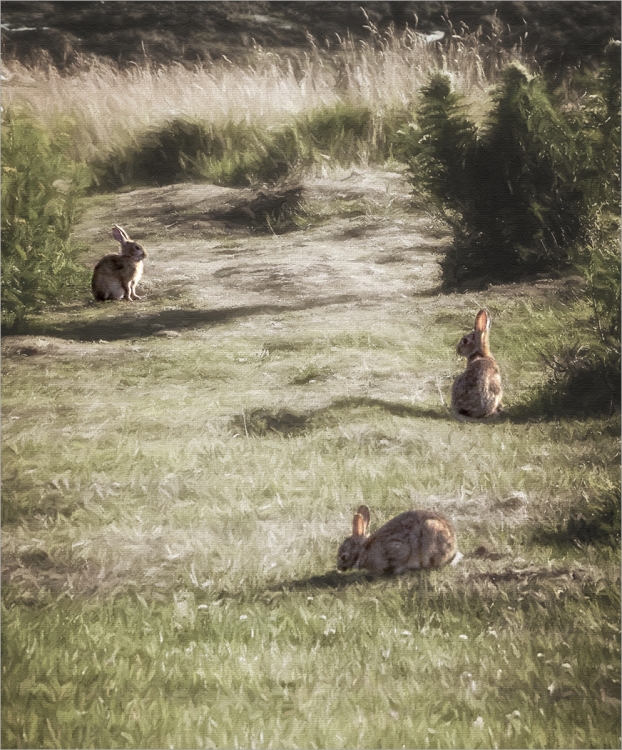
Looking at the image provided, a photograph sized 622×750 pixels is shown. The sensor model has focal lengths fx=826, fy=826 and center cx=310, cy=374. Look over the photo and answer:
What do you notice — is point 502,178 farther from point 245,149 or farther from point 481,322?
point 245,149

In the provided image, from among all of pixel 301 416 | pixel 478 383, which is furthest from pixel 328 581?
pixel 478 383

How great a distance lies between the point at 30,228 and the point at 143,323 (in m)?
0.60

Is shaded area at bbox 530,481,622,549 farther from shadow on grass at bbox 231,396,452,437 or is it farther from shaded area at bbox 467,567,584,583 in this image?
shadow on grass at bbox 231,396,452,437

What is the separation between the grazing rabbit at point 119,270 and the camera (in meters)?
3.33

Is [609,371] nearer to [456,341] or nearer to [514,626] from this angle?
[456,341]

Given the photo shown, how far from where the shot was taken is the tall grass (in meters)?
3.37

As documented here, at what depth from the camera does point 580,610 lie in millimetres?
3021

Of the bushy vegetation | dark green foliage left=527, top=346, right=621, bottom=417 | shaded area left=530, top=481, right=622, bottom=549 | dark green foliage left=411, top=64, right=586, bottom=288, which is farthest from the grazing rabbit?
shaded area left=530, top=481, right=622, bottom=549

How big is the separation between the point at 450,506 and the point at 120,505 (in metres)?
1.25

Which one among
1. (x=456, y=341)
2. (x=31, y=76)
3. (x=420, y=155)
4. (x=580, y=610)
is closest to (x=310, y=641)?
(x=580, y=610)

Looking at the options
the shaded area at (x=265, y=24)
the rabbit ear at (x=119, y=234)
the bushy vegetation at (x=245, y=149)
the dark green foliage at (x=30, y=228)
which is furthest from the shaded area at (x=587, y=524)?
the dark green foliage at (x=30, y=228)

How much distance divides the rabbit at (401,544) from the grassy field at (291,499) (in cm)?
6

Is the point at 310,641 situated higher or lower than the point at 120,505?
lower

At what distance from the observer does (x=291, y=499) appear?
3.12 meters
